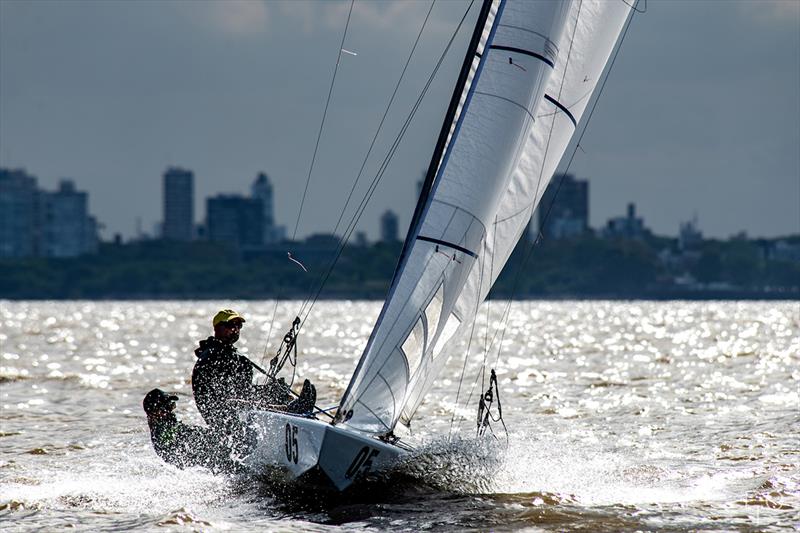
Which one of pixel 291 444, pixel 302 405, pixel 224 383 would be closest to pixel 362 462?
pixel 291 444

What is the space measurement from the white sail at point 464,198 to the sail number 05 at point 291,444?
1.64 ft

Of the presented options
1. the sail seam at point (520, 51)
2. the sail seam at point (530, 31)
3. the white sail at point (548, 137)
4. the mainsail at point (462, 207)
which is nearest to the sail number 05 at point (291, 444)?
the mainsail at point (462, 207)

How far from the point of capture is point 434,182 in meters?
11.0

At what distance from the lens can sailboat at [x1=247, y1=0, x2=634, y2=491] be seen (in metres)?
10.8

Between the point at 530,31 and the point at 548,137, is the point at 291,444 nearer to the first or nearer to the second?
the point at 548,137

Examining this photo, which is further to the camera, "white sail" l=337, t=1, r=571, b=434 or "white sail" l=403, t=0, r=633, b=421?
"white sail" l=403, t=0, r=633, b=421

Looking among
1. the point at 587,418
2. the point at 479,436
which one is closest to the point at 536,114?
the point at 479,436

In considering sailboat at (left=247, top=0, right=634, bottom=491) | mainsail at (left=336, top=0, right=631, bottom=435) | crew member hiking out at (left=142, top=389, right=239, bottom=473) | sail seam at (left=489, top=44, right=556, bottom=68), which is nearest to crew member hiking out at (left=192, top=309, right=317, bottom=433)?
crew member hiking out at (left=142, top=389, right=239, bottom=473)

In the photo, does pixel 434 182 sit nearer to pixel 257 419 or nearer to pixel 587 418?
pixel 257 419

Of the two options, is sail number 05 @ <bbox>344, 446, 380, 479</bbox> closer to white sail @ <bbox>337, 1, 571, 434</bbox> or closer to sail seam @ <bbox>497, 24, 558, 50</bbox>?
white sail @ <bbox>337, 1, 571, 434</bbox>

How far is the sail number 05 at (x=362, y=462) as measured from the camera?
34.8 ft

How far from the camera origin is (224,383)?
12078 mm

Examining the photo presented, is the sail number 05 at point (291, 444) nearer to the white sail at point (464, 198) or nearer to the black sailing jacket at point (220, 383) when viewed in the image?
the white sail at point (464, 198)

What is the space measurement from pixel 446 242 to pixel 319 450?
2.25m
